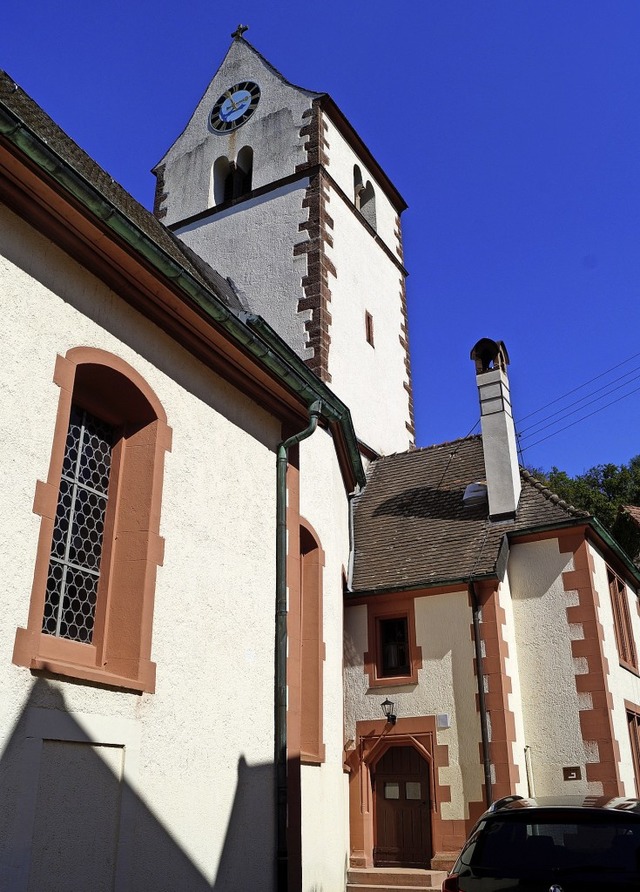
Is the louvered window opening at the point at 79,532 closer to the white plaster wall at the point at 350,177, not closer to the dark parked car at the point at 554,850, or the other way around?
the dark parked car at the point at 554,850

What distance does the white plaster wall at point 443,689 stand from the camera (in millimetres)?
12430

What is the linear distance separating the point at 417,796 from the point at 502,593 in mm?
3277

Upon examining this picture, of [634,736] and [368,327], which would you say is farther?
[368,327]

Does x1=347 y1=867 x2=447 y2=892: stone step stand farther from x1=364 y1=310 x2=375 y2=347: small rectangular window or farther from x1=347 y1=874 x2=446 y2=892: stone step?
x1=364 y1=310 x2=375 y2=347: small rectangular window

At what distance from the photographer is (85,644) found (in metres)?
6.66

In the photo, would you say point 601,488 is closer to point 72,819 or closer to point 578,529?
point 578,529

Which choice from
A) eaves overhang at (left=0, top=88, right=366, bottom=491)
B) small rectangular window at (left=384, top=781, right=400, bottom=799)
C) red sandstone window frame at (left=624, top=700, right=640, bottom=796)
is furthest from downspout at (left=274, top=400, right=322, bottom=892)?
red sandstone window frame at (left=624, top=700, right=640, bottom=796)

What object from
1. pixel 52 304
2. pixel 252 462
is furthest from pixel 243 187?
pixel 52 304

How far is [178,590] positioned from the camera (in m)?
7.34

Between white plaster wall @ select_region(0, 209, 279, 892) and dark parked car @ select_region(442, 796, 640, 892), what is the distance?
8.01 ft

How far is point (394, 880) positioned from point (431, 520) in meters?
5.90

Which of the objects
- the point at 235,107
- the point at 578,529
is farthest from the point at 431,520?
the point at 235,107

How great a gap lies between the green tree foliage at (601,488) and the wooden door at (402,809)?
2337cm

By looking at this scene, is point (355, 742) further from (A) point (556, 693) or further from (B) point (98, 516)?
(B) point (98, 516)
